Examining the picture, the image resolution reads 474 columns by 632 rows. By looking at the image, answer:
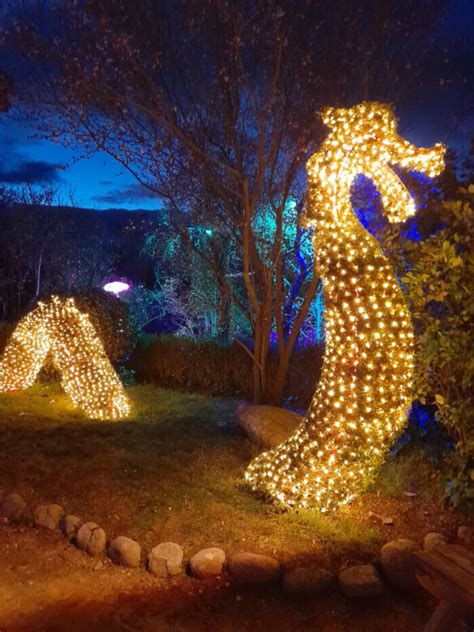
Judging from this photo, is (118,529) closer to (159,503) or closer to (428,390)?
(159,503)

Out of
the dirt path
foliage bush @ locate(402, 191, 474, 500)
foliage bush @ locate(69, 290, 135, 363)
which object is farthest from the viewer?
foliage bush @ locate(69, 290, 135, 363)

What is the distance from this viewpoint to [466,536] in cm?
427

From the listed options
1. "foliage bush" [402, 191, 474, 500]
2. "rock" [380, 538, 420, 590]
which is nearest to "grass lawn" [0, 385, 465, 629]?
"rock" [380, 538, 420, 590]

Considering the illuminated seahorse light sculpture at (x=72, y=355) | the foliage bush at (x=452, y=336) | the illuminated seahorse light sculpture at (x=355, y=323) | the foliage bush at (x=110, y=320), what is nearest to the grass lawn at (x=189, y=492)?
the illuminated seahorse light sculpture at (x=355, y=323)

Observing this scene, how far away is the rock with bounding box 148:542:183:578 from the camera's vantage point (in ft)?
12.9

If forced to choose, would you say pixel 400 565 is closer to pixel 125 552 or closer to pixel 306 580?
pixel 306 580

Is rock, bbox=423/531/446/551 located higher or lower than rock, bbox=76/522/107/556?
higher

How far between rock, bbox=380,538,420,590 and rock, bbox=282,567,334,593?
0.40 metres

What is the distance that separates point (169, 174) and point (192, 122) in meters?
0.91

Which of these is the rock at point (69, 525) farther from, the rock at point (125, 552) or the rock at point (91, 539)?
the rock at point (125, 552)

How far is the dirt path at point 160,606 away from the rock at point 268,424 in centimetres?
256

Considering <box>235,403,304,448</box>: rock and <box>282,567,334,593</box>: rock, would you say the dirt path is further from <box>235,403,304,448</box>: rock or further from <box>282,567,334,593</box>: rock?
<box>235,403,304,448</box>: rock

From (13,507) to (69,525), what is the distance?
2.18 feet

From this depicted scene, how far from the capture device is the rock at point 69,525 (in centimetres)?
450
